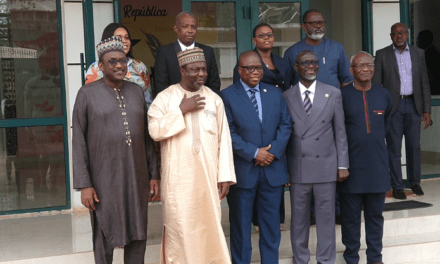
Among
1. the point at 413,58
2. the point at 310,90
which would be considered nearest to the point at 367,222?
the point at 310,90

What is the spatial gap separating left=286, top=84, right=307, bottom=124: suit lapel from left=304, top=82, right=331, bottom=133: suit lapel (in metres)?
0.05

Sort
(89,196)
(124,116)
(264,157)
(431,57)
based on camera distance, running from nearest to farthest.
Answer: (89,196) → (124,116) → (264,157) → (431,57)

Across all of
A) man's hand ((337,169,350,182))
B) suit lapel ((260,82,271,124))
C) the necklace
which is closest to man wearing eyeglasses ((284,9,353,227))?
suit lapel ((260,82,271,124))

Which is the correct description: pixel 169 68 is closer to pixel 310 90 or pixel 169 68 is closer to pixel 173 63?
pixel 173 63

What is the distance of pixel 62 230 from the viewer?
611 cm

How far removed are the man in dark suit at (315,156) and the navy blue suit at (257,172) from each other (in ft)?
0.45

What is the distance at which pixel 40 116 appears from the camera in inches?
280

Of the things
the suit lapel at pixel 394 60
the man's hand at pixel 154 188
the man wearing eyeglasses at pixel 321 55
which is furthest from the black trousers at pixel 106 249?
the suit lapel at pixel 394 60

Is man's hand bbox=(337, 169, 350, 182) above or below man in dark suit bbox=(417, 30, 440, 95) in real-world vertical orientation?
below

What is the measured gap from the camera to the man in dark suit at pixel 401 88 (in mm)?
6984

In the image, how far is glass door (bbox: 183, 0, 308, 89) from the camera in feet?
23.5

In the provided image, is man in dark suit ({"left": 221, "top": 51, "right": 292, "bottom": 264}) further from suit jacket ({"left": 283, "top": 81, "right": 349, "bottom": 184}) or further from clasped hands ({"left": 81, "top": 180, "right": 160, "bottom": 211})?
clasped hands ({"left": 81, "top": 180, "right": 160, "bottom": 211})

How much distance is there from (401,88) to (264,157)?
309 cm

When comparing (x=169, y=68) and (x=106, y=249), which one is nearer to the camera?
(x=106, y=249)
